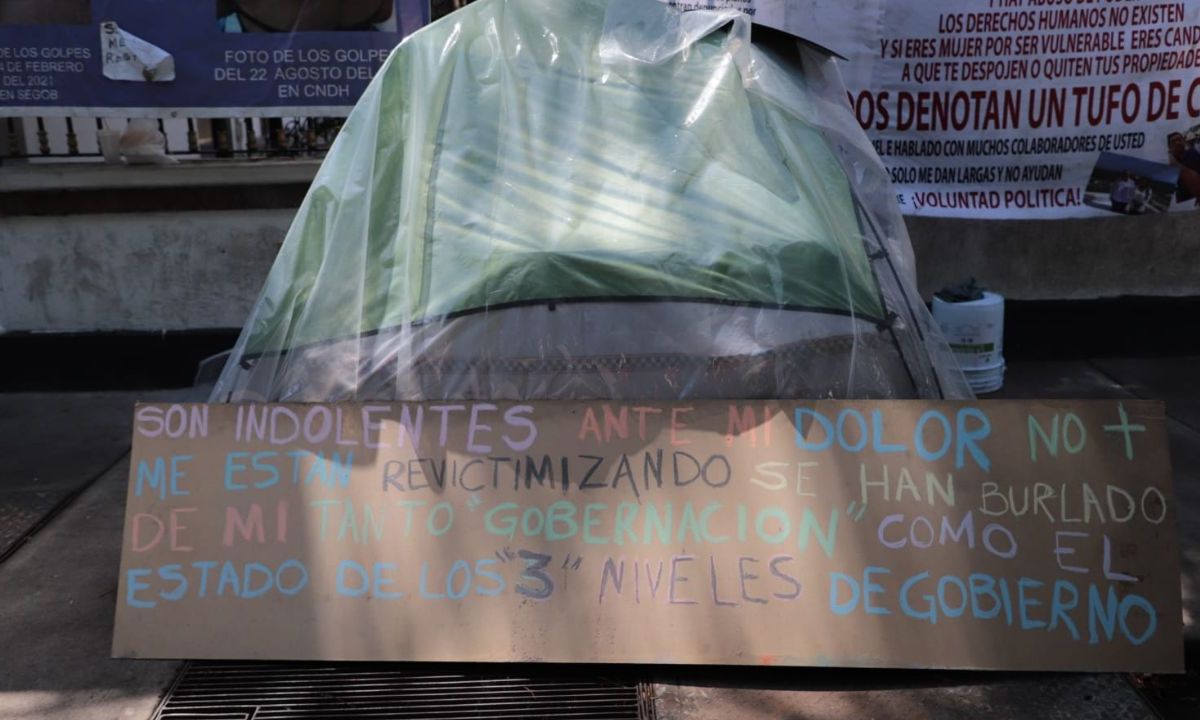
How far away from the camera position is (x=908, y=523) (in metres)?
3.00

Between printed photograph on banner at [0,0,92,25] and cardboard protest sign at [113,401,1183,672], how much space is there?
3.21 meters

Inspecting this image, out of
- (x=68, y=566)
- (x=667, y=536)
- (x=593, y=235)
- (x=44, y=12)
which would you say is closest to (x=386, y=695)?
(x=667, y=536)

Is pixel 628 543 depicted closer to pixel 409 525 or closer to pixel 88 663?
pixel 409 525

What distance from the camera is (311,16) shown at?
17.9 feet

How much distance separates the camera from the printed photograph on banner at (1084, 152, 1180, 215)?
552 centimetres

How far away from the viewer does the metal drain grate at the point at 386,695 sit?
2.93m

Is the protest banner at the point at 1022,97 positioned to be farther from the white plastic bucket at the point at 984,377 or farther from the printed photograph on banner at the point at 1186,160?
the white plastic bucket at the point at 984,377

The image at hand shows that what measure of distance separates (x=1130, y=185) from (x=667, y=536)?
375cm

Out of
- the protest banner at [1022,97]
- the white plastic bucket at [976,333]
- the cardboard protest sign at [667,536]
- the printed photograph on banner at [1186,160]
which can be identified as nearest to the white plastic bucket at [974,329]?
the white plastic bucket at [976,333]

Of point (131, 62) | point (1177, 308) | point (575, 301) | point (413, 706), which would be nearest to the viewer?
point (413, 706)

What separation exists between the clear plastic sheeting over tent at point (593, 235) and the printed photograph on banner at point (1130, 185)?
2097mm

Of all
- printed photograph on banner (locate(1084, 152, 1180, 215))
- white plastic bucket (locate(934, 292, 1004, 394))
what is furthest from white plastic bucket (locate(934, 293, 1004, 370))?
printed photograph on banner (locate(1084, 152, 1180, 215))

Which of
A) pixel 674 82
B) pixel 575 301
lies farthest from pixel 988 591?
pixel 674 82

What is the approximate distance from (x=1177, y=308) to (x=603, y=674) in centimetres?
441
